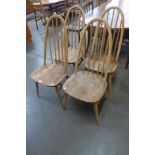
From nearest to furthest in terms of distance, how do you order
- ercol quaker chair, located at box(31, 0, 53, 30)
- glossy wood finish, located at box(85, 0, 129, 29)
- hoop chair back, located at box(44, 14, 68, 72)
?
hoop chair back, located at box(44, 14, 68, 72) → glossy wood finish, located at box(85, 0, 129, 29) → ercol quaker chair, located at box(31, 0, 53, 30)

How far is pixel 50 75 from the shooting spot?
170cm

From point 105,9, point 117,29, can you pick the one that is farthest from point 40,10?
point 117,29

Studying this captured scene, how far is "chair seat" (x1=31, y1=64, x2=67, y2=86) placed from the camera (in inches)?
63.8

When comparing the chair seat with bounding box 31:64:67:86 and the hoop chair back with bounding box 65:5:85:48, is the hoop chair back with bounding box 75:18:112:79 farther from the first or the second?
the hoop chair back with bounding box 65:5:85:48

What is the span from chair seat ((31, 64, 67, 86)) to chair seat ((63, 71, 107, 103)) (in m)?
0.13

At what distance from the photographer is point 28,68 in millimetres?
2582

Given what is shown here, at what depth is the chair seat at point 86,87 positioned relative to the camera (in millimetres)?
1442

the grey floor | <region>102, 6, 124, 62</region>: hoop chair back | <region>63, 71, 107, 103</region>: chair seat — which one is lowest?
the grey floor

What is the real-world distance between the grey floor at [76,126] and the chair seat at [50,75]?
42cm

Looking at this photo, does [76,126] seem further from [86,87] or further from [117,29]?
[117,29]

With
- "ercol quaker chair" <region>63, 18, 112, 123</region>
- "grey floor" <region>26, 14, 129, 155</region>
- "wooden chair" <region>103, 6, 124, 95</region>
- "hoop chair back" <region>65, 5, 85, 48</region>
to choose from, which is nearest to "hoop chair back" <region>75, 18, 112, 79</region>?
"ercol quaker chair" <region>63, 18, 112, 123</region>

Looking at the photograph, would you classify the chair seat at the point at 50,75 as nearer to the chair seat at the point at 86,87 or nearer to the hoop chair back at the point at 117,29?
the chair seat at the point at 86,87

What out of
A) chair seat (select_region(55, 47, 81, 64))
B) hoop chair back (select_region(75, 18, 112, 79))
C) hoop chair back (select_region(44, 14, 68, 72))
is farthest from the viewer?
chair seat (select_region(55, 47, 81, 64))
